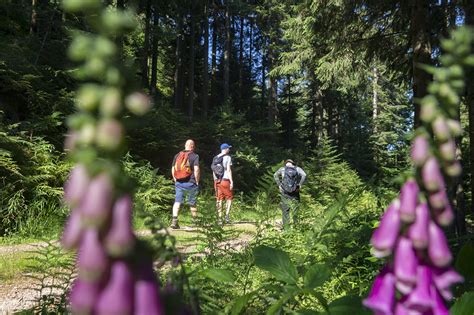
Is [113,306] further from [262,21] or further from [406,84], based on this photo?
[262,21]

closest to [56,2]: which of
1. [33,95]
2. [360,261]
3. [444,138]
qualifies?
[33,95]

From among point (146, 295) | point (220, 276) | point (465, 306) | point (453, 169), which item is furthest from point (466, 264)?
point (146, 295)

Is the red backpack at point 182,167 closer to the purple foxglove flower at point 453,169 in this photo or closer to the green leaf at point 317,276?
the green leaf at point 317,276

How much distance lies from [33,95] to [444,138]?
37.3 ft

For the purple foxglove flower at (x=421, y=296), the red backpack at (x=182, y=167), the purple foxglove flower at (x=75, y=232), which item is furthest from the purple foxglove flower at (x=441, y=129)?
the red backpack at (x=182, y=167)

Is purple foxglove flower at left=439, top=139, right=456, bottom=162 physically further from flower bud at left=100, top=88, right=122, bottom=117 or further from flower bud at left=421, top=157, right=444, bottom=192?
flower bud at left=100, top=88, right=122, bottom=117

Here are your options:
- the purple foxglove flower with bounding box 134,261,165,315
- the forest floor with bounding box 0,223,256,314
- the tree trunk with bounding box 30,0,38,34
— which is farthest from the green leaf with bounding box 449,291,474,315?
the tree trunk with bounding box 30,0,38,34

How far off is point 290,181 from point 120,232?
345 inches

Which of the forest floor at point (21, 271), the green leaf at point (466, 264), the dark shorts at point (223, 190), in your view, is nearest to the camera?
the green leaf at point (466, 264)

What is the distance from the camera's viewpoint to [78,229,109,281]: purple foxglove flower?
60cm

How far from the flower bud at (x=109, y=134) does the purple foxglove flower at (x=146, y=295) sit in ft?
0.63

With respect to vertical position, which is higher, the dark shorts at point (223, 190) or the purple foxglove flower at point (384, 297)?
the dark shorts at point (223, 190)

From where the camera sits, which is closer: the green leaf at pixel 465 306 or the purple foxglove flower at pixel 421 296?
the purple foxglove flower at pixel 421 296

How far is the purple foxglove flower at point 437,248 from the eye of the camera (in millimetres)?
853
